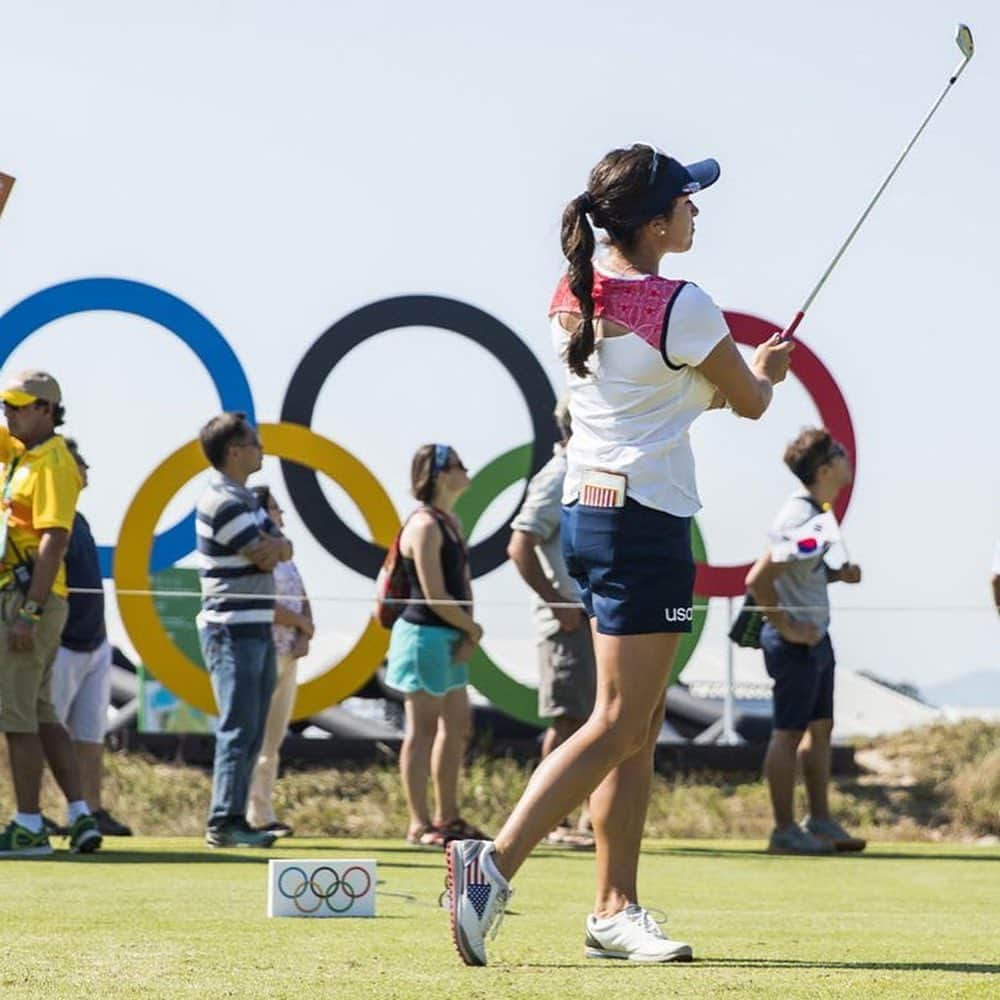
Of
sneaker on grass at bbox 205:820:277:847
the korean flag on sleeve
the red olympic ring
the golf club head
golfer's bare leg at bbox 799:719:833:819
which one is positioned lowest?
sneaker on grass at bbox 205:820:277:847

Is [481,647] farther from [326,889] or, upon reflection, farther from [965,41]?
[965,41]

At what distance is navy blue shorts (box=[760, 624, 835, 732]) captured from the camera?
9516 mm

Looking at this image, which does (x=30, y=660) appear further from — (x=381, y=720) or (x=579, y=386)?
(x=381, y=720)

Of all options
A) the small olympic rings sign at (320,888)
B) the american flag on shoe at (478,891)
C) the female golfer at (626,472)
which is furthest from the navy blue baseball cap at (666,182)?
the small olympic rings sign at (320,888)

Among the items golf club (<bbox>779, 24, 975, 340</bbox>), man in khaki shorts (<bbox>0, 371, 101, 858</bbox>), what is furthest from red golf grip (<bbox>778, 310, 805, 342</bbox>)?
man in khaki shorts (<bbox>0, 371, 101, 858</bbox>)

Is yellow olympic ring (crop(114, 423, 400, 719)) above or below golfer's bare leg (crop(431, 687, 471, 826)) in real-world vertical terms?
above

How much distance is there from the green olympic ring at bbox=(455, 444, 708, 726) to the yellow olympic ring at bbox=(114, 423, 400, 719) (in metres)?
0.52

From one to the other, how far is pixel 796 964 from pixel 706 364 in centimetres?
135

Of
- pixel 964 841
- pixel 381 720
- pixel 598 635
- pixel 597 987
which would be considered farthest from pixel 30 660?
pixel 381 720

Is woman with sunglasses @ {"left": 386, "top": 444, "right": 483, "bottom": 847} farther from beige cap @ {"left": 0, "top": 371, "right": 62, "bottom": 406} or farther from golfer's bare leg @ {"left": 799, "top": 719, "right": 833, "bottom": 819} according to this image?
beige cap @ {"left": 0, "top": 371, "right": 62, "bottom": 406}

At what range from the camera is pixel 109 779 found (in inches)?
475

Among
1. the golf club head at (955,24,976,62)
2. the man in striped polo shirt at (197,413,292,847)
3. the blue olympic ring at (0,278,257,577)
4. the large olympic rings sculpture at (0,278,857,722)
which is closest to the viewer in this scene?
the golf club head at (955,24,976,62)

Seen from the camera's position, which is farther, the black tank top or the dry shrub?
the dry shrub

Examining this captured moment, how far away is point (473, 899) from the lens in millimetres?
4543
